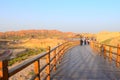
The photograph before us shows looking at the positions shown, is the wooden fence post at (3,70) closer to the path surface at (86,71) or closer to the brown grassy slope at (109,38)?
the path surface at (86,71)

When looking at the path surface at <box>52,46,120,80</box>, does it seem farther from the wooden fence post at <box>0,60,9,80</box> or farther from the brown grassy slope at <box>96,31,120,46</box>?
the brown grassy slope at <box>96,31,120,46</box>

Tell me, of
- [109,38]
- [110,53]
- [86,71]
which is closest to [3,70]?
[86,71]

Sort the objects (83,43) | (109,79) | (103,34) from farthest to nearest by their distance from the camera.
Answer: (103,34) → (83,43) → (109,79)

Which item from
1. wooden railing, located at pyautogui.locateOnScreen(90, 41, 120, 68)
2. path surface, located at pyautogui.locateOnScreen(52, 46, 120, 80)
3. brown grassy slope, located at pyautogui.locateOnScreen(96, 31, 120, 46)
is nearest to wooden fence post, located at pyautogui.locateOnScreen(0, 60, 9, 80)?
path surface, located at pyautogui.locateOnScreen(52, 46, 120, 80)

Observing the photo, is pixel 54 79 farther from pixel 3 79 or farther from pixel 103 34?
pixel 103 34

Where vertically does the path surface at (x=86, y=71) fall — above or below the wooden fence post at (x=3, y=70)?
below

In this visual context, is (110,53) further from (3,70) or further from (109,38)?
(109,38)

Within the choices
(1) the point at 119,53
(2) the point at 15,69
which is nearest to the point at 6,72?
(2) the point at 15,69

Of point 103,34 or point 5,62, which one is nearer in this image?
point 5,62

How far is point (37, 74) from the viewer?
659 cm

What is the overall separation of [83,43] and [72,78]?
43.3 meters

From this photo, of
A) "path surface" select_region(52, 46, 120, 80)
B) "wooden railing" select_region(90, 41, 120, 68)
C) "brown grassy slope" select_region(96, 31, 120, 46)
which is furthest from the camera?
"brown grassy slope" select_region(96, 31, 120, 46)

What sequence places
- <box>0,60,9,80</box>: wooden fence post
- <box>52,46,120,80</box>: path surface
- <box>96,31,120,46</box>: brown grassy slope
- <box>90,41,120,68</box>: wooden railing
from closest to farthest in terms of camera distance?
1. <box>0,60,9,80</box>: wooden fence post
2. <box>52,46,120,80</box>: path surface
3. <box>90,41,120,68</box>: wooden railing
4. <box>96,31,120,46</box>: brown grassy slope

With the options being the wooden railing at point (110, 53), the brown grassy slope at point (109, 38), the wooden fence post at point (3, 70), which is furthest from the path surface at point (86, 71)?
the brown grassy slope at point (109, 38)
